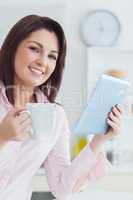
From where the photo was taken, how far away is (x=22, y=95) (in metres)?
1.09

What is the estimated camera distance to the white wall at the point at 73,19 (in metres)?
2.43

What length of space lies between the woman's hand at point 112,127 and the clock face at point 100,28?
4.74 ft

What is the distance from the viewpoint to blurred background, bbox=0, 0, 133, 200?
2.42m

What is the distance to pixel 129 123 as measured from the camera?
8.26 ft

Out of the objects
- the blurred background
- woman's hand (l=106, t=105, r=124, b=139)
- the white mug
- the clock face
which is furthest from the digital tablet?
the clock face

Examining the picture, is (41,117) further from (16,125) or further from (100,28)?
(100,28)

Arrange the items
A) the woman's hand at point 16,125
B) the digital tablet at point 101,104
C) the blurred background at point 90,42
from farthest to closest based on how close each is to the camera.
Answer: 1. the blurred background at point 90,42
2. the digital tablet at point 101,104
3. the woman's hand at point 16,125

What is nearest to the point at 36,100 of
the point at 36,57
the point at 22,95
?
the point at 22,95

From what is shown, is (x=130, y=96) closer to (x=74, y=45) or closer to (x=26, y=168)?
(x=74, y=45)

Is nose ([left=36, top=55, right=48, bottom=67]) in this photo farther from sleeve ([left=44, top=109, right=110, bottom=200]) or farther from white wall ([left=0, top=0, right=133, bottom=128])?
white wall ([left=0, top=0, right=133, bottom=128])

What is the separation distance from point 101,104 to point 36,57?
19cm

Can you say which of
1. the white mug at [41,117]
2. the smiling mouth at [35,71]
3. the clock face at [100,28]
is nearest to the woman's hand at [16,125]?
the white mug at [41,117]

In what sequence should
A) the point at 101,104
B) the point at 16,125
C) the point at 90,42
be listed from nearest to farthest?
the point at 16,125 < the point at 101,104 < the point at 90,42

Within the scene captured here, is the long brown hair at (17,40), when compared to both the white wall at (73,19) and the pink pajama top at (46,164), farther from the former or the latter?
the white wall at (73,19)
